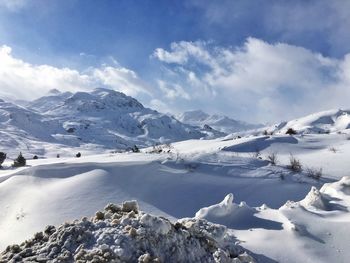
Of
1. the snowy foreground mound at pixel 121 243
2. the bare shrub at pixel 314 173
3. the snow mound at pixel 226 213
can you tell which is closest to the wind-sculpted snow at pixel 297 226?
the snow mound at pixel 226 213

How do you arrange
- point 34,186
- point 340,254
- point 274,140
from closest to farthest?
point 340,254
point 34,186
point 274,140

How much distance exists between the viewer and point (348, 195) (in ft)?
20.9

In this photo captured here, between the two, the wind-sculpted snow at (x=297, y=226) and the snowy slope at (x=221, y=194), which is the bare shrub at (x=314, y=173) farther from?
the wind-sculpted snow at (x=297, y=226)

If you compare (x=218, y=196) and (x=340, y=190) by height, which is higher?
(x=340, y=190)

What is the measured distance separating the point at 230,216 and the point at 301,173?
3595 mm

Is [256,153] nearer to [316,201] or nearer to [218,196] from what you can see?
[218,196]

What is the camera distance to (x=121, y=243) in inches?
136

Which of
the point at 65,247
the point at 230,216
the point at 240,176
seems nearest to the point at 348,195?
the point at 230,216

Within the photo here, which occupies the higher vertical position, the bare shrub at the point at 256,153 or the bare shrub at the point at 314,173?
the bare shrub at the point at 256,153

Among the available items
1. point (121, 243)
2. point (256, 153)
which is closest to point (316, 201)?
point (121, 243)

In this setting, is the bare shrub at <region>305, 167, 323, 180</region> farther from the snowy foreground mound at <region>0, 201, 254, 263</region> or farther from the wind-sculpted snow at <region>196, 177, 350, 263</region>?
the snowy foreground mound at <region>0, 201, 254, 263</region>

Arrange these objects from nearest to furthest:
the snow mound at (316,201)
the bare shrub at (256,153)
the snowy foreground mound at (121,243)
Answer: the snowy foreground mound at (121,243) < the snow mound at (316,201) < the bare shrub at (256,153)

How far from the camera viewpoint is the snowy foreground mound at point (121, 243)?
11.0ft

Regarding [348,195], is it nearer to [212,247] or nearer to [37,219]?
[212,247]
